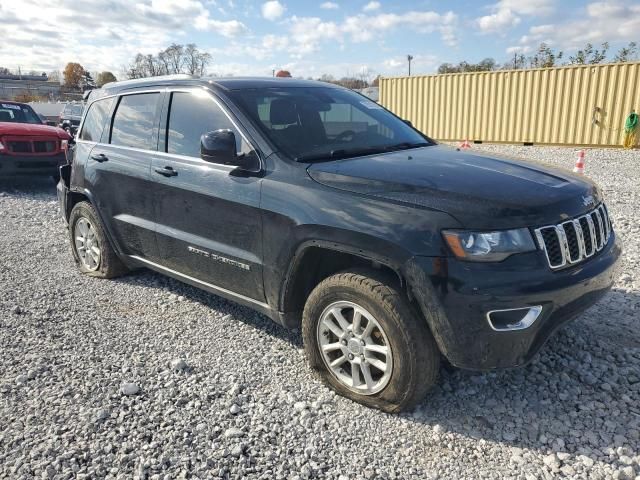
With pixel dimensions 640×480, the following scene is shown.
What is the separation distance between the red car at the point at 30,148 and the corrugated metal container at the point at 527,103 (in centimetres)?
1372

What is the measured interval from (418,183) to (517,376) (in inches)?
57.0

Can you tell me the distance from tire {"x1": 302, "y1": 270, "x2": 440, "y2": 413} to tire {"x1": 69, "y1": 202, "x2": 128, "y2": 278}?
2610mm

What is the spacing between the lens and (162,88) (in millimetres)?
4074

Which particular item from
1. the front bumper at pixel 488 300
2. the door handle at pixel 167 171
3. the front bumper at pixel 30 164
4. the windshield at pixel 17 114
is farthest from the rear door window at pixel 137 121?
the windshield at pixel 17 114

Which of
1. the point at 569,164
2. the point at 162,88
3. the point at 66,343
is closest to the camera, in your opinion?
the point at 66,343

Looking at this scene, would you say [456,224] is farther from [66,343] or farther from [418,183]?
[66,343]

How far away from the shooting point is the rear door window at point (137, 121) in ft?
13.5

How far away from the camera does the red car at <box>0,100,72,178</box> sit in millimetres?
9859

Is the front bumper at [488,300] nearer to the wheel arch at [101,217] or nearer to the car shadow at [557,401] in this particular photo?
the car shadow at [557,401]

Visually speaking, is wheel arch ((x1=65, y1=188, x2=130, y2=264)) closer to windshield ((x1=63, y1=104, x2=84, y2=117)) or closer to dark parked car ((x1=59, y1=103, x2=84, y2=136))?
dark parked car ((x1=59, y1=103, x2=84, y2=136))

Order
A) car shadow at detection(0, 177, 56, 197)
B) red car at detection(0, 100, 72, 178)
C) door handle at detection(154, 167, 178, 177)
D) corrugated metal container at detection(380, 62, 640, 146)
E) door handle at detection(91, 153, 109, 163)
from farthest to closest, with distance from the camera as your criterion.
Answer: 1. corrugated metal container at detection(380, 62, 640, 146)
2. car shadow at detection(0, 177, 56, 197)
3. red car at detection(0, 100, 72, 178)
4. door handle at detection(91, 153, 109, 163)
5. door handle at detection(154, 167, 178, 177)

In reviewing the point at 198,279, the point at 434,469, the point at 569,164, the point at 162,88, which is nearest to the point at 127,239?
the point at 198,279

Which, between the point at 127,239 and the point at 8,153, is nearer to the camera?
the point at 127,239

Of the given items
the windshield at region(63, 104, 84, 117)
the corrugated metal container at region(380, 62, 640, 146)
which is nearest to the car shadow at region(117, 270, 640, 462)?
the corrugated metal container at region(380, 62, 640, 146)
